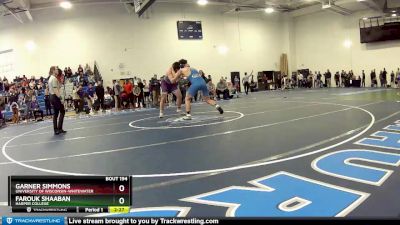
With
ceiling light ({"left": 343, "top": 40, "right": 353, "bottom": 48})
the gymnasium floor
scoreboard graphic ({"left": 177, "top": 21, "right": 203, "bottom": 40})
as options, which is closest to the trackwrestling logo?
→ the gymnasium floor

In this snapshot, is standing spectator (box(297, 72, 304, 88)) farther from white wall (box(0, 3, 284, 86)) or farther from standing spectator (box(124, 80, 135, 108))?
standing spectator (box(124, 80, 135, 108))

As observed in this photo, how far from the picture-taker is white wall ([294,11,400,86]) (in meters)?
28.2

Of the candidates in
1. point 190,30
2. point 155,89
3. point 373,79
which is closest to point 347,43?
point 373,79

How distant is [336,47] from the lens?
101ft

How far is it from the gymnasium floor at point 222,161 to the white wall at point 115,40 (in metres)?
16.4

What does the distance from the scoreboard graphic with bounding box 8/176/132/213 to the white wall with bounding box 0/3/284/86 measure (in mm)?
23506

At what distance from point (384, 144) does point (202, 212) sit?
3.65 metres

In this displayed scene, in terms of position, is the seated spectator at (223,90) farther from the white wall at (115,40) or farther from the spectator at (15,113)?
the spectator at (15,113)

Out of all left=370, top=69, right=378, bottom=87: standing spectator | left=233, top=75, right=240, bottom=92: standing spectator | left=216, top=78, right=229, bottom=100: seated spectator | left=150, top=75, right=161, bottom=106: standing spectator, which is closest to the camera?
left=216, top=78, right=229, bottom=100: seated spectator

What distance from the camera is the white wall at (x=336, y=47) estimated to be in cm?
2816

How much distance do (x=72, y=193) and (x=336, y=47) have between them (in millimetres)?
32476

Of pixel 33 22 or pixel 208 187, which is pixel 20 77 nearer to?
pixel 33 22

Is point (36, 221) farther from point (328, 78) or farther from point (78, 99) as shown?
point (328, 78)

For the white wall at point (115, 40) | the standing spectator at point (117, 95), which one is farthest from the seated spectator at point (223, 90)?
the white wall at point (115, 40)
